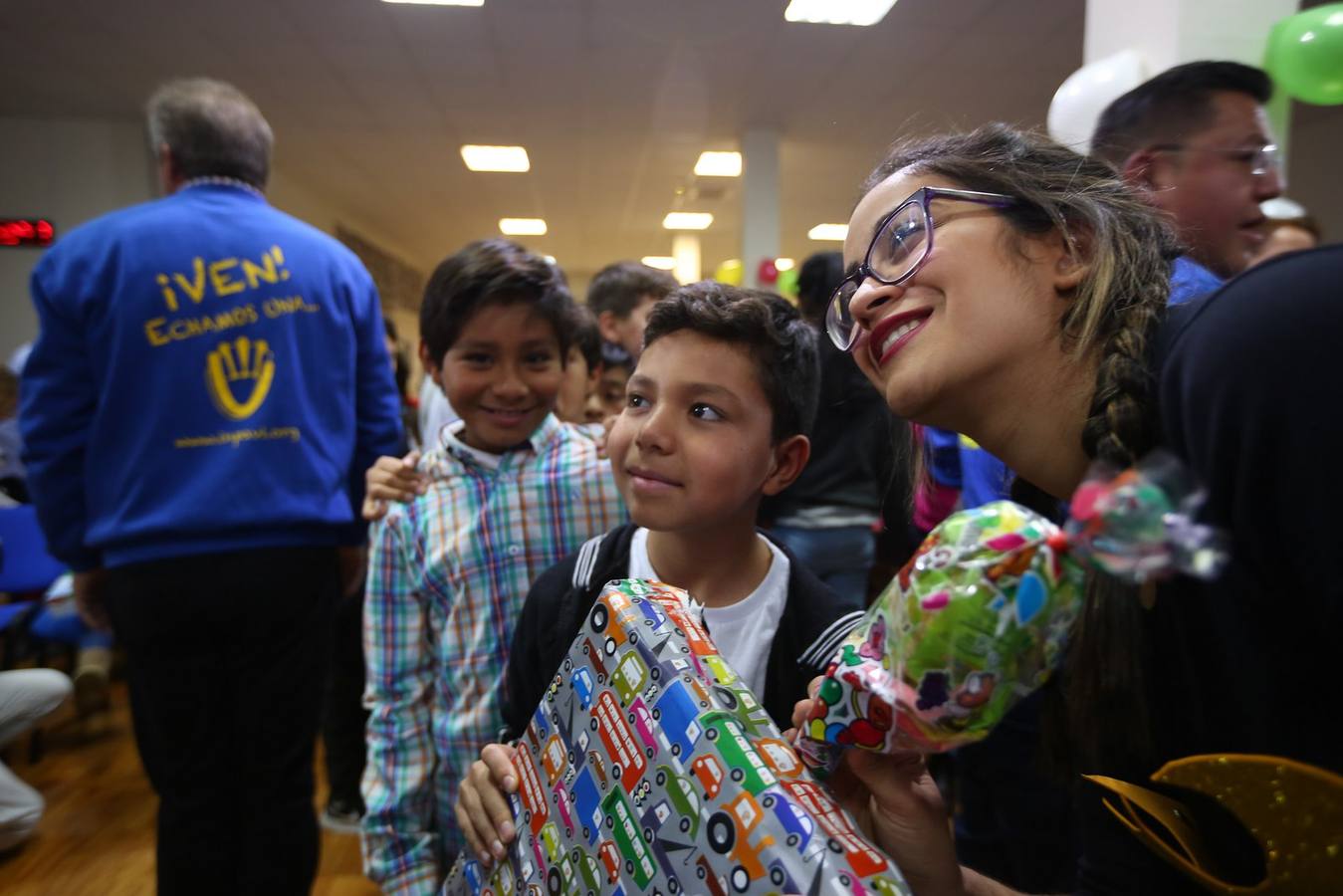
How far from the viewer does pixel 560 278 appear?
144 cm

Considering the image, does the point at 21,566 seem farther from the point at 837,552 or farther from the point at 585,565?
the point at 585,565

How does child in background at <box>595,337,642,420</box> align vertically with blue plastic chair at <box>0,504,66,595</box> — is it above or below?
above

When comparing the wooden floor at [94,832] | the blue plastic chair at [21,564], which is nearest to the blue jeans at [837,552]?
the wooden floor at [94,832]

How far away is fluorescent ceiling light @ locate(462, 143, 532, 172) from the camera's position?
6.90 metres

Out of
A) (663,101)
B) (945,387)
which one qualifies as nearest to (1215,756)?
(945,387)

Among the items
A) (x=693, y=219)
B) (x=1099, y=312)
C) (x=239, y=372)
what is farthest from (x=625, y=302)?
(x=693, y=219)

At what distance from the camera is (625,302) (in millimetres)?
2443

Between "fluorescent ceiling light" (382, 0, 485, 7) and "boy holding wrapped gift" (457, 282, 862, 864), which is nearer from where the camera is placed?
"boy holding wrapped gift" (457, 282, 862, 864)

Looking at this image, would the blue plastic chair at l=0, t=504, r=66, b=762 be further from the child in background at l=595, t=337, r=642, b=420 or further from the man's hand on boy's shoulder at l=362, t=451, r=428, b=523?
the man's hand on boy's shoulder at l=362, t=451, r=428, b=523

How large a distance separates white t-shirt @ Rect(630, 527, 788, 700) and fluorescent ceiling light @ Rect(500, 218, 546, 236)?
9.21 m

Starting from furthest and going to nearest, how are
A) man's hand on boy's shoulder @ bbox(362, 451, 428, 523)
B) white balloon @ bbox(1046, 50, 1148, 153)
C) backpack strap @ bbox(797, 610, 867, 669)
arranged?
white balloon @ bbox(1046, 50, 1148, 153) < man's hand on boy's shoulder @ bbox(362, 451, 428, 523) < backpack strap @ bbox(797, 610, 867, 669)

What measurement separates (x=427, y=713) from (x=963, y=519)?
1113 millimetres

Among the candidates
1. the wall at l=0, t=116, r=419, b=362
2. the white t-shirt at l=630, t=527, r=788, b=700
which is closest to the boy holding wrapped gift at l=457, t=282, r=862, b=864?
the white t-shirt at l=630, t=527, r=788, b=700

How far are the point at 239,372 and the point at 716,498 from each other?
1266 millimetres
